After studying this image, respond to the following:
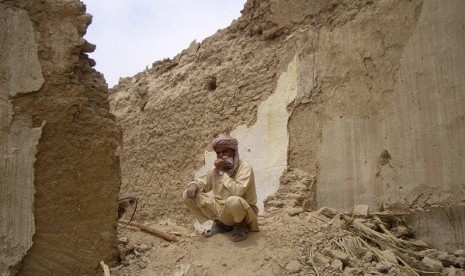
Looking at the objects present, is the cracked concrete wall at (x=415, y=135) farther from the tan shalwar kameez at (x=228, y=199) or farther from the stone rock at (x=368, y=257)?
the tan shalwar kameez at (x=228, y=199)

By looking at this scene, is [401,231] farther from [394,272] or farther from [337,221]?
[394,272]

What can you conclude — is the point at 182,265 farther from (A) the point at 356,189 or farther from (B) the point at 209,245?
(A) the point at 356,189

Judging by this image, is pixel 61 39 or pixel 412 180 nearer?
pixel 61 39

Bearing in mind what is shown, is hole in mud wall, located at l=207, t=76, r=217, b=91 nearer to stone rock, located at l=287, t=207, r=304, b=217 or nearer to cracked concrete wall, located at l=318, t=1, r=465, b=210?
cracked concrete wall, located at l=318, t=1, r=465, b=210

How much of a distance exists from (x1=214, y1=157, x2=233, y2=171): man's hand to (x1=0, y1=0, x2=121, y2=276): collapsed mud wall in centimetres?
109

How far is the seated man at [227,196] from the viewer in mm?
5145

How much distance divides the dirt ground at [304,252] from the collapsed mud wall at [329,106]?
37 cm

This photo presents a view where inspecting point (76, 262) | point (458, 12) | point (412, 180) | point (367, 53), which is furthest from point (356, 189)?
point (76, 262)

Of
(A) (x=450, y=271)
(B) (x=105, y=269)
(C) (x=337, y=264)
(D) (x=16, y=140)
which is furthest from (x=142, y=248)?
(A) (x=450, y=271)

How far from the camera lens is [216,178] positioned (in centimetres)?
551

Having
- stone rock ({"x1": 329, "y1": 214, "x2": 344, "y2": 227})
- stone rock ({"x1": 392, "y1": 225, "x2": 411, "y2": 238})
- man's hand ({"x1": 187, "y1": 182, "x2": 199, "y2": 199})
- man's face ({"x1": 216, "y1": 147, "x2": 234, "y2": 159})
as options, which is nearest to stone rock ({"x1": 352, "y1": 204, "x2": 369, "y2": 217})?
stone rock ({"x1": 329, "y1": 214, "x2": 344, "y2": 227})

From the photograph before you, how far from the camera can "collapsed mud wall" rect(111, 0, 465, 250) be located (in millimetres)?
5664

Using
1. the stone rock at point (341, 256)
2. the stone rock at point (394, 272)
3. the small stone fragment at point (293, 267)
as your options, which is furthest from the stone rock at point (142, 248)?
the stone rock at point (394, 272)

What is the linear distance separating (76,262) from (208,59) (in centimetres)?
527
